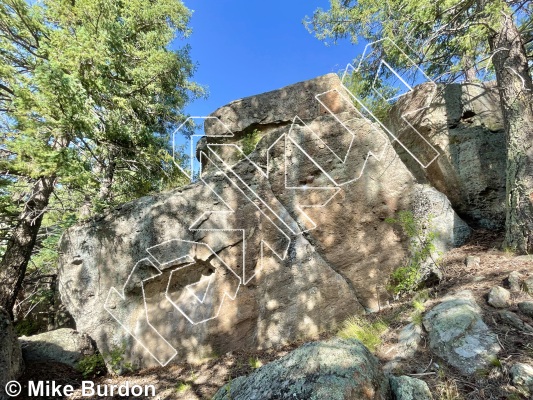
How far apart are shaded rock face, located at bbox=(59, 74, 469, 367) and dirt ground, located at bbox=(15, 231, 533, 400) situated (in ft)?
1.11

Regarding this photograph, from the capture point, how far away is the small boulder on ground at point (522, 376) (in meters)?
2.12

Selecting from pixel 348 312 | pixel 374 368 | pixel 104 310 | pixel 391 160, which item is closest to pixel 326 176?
pixel 391 160

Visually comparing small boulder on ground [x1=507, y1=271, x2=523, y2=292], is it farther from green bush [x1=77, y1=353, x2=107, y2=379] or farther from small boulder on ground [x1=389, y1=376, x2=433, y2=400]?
green bush [x1=77, y1=353, x2=107, y2=379]

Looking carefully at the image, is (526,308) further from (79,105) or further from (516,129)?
(79,105)

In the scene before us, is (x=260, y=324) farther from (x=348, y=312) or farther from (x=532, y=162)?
(x=532, y=162)

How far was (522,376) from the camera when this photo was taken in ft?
7.11

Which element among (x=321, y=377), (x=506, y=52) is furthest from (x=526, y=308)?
(x=506, y=52)

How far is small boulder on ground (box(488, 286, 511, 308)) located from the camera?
3041 mm

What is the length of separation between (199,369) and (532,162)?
596cm

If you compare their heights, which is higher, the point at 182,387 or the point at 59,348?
the point at 59,348

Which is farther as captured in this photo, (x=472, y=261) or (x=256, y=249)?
(x=256, y=249)

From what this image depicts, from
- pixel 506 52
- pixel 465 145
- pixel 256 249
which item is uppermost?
pixel 506 52

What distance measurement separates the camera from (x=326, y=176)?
17.6ft

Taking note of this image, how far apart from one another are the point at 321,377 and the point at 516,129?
481 centimetres
